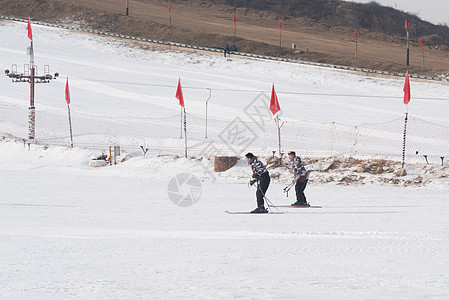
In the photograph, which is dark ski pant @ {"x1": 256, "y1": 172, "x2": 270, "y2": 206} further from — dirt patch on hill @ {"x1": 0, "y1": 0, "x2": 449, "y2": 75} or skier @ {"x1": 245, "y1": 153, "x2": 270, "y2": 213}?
dirt patch on hill @ {"x1": 0, "y1": 0, "x2": 449, "y2": 75}

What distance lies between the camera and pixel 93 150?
25.3m

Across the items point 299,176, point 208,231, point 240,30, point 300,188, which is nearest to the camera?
point 208,231

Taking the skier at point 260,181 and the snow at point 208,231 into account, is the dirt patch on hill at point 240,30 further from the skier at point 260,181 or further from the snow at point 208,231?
the skier at point 260,181

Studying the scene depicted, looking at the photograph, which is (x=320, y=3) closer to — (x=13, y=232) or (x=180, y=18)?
(x=180, y=18)

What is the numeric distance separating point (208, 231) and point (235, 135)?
53.9ft

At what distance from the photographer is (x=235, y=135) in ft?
92.2

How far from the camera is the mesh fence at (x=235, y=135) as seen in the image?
82.4ft

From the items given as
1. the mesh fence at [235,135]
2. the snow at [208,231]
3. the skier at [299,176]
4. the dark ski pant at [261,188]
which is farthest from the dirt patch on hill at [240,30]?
the dark ski pant at [261,188]

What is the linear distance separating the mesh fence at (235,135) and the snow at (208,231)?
147 cm

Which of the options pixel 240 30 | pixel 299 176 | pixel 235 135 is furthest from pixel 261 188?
pixel 240 30

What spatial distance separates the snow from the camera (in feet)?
24.5

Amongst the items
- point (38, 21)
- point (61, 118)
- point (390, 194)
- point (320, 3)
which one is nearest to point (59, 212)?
point (390, 194)

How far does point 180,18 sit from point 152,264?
198 ft

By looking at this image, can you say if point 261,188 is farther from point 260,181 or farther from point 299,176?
point 299,176
